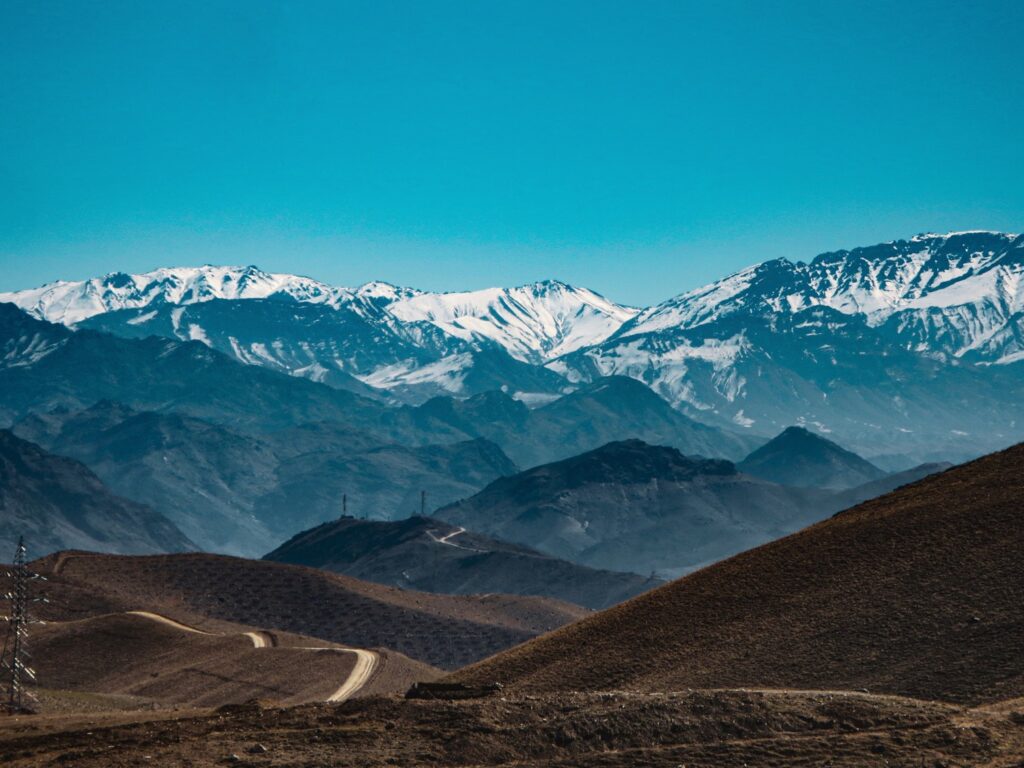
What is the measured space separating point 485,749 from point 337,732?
444 centimetres

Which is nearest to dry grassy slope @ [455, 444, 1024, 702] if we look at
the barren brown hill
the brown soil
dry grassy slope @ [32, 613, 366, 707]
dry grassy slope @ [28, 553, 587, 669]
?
the brown soil

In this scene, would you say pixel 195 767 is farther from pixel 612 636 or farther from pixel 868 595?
pixel 868 595

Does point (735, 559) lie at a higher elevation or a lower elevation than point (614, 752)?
higher

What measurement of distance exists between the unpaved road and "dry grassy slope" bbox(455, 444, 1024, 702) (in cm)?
3685

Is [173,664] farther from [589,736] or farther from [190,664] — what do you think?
[589,736]

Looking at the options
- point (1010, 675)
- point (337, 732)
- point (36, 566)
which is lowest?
point (1010, 675)

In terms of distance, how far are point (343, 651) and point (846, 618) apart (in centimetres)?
6867

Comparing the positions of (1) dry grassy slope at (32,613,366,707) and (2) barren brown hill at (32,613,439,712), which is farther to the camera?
(1) dry grassy slope at (32,613,366,707)

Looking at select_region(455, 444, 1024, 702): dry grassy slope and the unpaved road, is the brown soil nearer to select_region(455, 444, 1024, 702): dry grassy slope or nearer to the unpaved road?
select_region(455, 444, 1024, 702): dry grassy slope

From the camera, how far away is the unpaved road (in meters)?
97.8

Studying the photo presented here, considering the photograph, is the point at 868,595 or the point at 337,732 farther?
the point at 868,595

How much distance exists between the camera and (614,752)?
1436 inches

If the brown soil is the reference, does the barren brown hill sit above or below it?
above

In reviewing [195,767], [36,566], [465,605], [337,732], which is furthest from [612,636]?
[465,605]
